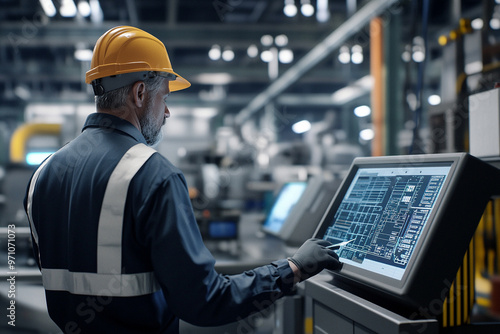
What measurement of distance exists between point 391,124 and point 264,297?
4.21 m

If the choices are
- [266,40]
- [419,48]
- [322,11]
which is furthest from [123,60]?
[266,40]

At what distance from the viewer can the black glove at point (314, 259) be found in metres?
1.25

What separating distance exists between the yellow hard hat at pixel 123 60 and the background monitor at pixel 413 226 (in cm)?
70

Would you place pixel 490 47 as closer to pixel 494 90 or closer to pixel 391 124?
pixel 494 90

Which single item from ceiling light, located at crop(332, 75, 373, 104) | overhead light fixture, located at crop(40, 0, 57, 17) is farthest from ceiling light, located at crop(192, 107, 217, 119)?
overhead light fixture, located at crop(40, 0, 57, 17)

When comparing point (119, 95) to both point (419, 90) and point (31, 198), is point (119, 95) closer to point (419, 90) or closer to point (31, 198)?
point (31, 198)

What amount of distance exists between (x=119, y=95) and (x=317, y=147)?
6.67 meters

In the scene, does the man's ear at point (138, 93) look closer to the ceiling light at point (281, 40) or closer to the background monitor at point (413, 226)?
the background monitor at point (413, 226)

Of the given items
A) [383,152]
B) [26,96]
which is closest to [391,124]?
[383,152]

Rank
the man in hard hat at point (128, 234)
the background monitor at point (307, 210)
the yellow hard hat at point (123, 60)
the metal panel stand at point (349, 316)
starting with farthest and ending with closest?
1. the background monitor at point (307, 210)
2. the yellow hard hat at point (123, 60)
3. the man in hard hat at point (128, 234)
4. the metal panel stand at point (349, 316)

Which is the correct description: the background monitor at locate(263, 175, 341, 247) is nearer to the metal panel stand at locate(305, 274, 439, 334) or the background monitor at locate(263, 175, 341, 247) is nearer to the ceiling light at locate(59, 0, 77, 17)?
the metal panel stand at locate(305, 274, 439, 334)

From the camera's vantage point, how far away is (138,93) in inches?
54.7

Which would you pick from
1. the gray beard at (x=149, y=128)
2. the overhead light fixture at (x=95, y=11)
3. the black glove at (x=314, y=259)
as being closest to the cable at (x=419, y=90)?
the black glove at (x=314, y=259)

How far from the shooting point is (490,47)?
2664 millimetres
